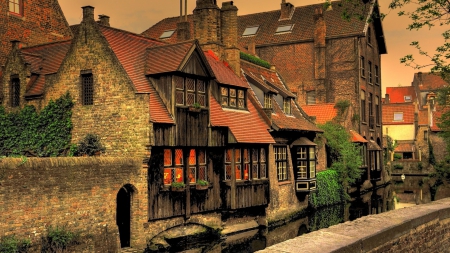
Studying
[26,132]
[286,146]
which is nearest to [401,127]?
[286,146]

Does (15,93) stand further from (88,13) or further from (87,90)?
(88,13)

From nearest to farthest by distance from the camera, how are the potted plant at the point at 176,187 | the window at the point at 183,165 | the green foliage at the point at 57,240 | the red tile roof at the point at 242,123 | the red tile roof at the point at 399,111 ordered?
the green foliage at the point at 57,240, the potted plant at the point at 176,187, the window at the point at 183,165, the red tile roof at the point at 242,123, the red tile roof at the point at 399,111

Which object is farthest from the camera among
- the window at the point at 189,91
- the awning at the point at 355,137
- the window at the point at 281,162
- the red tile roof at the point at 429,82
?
the red tile roof at the point at 429,82

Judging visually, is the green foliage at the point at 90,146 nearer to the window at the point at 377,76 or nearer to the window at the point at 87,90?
the window at the point at 87,90

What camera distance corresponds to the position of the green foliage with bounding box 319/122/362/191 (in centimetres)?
3572

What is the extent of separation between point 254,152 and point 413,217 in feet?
42.2

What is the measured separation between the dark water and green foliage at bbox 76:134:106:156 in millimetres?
4422

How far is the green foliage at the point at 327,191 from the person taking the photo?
31141 mm

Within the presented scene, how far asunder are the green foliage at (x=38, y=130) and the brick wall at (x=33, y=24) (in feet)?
21.0

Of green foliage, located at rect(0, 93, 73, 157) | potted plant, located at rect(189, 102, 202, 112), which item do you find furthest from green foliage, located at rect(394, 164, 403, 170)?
green foliage, located at rect(0, 93, 73, 157)

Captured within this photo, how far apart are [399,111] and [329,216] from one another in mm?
43202

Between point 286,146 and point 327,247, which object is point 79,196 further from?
point 286,146

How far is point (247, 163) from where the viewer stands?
24250 millimetres

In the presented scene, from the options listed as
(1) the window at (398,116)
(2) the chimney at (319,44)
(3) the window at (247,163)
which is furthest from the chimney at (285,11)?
(3) the window at (247,163)
